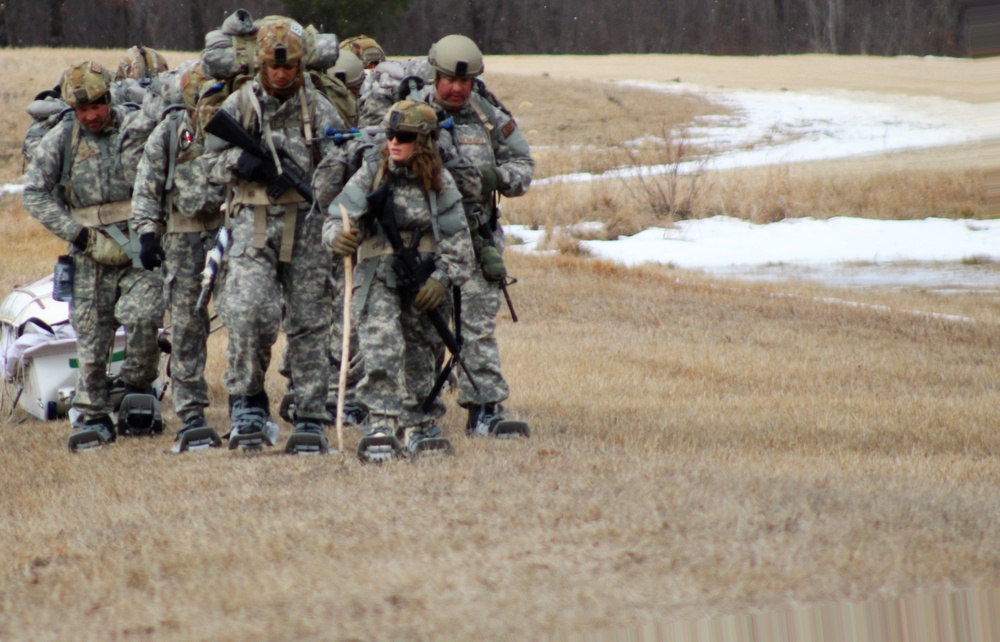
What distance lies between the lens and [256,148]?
277 inches

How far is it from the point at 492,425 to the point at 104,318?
2.65 meters

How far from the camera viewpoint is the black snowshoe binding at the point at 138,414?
27.6 feet

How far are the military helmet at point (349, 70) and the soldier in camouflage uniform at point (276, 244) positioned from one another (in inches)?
70.7

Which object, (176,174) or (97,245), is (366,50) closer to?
(176,174)

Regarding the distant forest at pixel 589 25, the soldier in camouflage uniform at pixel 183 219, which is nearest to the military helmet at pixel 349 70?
the soldier in camouflage uniform at pixel 183 219

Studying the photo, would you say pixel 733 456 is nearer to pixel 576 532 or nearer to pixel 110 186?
pixel 576 532

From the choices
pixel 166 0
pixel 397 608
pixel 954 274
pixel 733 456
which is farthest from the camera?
pixel 166 0

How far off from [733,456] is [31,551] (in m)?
3.79

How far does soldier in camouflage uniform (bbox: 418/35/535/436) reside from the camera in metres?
7.58

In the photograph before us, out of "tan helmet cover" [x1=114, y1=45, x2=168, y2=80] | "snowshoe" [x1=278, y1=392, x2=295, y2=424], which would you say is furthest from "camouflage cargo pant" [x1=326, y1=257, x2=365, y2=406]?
"tan helmet cover" [x1=114, y1=45, x2=168, y2=80]

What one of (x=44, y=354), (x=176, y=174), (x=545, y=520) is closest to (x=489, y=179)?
(x=176, y=174)

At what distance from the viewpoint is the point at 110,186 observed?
8.23m

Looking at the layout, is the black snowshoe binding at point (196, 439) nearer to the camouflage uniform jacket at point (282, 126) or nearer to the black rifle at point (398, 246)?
the camouflage uniform jacket at point (282, 126)

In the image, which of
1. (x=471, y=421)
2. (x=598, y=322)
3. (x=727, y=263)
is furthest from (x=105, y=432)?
(x=727, y=263)
